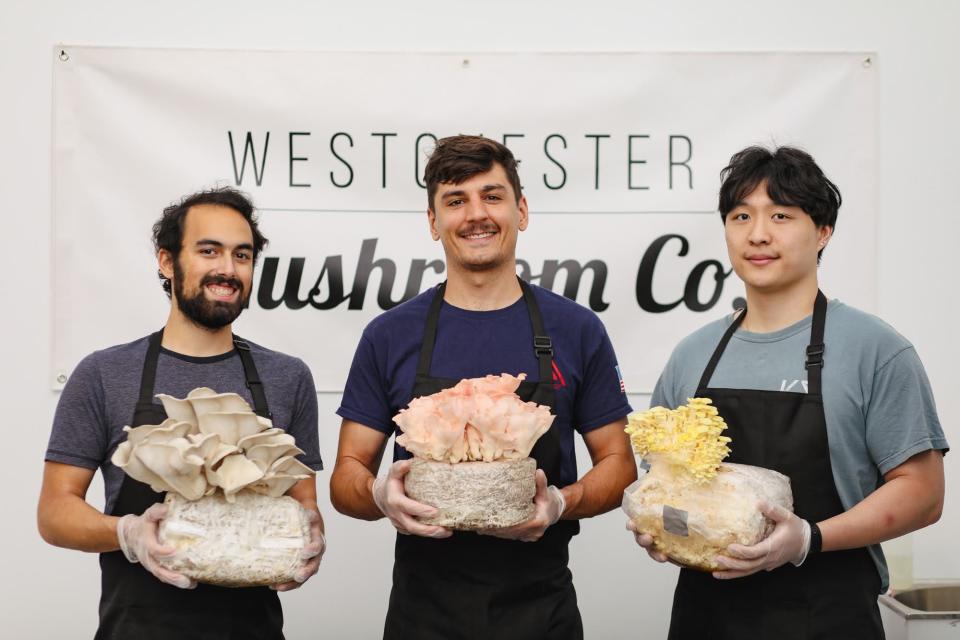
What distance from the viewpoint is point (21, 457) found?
3.50 metres

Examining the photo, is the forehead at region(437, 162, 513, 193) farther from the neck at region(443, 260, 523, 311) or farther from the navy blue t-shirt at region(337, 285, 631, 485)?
the navy blue t-shirt at region(337, 285, 631, 485)

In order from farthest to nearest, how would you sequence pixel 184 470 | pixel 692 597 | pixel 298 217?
1. pixel 298 217
2. pixel 692 597
3. pixel 184 470

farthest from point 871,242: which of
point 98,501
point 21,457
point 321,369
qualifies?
point 21,457

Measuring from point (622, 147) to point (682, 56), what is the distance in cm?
43

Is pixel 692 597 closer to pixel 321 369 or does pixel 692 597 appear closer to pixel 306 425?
pixel 306 425

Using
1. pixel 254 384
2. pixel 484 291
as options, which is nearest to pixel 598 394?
pixel 484 291

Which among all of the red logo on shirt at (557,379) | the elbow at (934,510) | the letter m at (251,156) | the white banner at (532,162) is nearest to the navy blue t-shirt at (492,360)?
the red logo on shirt at (557,379)

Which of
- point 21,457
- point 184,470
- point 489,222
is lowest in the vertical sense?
point 21,457

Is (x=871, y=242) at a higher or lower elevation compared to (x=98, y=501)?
higher

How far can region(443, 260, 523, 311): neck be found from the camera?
2.33 metres

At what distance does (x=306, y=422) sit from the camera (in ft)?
7.55

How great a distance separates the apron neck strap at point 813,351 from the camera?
6.60 feet

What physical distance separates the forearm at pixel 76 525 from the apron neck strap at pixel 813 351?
143 cm

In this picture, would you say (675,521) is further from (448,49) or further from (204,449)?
(448,49)
